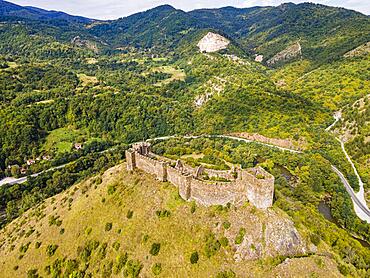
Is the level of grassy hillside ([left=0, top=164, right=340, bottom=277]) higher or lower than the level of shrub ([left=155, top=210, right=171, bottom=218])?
lower

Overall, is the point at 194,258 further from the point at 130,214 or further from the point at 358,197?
the point at 358,197

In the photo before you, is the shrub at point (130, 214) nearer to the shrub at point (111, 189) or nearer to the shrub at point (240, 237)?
the shrub at point (111, 189)

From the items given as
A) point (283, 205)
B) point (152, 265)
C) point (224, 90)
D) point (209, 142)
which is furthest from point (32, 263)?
point (224, 90)

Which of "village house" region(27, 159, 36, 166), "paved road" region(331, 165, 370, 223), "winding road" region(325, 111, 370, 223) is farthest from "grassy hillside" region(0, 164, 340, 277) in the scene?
"village house" region(27, 159, 36, 166)

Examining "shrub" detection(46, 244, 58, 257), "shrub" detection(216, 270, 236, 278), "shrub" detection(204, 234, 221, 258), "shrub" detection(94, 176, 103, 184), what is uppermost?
"shrub" detection(204, 234, 221, 258)

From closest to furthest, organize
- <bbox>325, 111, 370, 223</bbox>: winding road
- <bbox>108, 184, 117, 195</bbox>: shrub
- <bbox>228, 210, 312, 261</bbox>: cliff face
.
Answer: <bbox>228, 210, 312, 261</bbox>: cliff face → <bbox>108, 184, 117, 195</bbox>: shrub → <bbox>325, 111, 370, 223</bbox>: winding road

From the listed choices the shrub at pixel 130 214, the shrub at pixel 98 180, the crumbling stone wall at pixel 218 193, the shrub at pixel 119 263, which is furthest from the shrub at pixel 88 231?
the crumbling stone wall at pixel 218 193

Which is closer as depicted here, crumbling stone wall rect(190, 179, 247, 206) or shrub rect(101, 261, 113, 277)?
crumbling stone wall rect(190, 179, 247, 206)

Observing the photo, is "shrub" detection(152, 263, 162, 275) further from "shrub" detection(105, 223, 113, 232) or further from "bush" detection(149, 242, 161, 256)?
"shrub" detection(105, 223, 113, 232)

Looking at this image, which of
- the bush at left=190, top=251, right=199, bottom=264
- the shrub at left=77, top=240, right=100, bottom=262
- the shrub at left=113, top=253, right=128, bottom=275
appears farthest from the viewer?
the shrub at left=77, top=240, right=100, bottom=262
